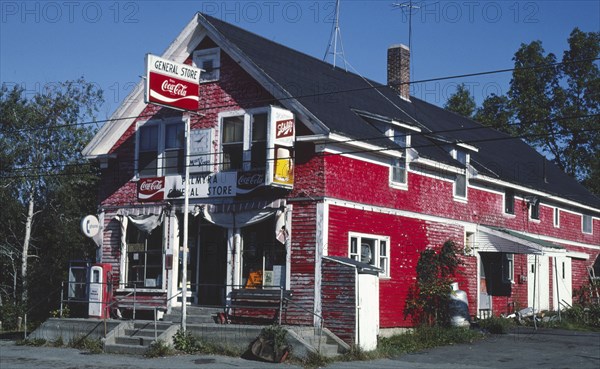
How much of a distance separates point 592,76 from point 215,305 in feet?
126

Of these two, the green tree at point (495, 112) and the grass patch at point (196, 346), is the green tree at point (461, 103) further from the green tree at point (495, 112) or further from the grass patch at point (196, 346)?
the grass patch at point (196, 346)

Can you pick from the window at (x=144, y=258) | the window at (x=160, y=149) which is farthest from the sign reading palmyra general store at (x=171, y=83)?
the window at (x=144, y=258)

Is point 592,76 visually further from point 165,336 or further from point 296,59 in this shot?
point 165,336

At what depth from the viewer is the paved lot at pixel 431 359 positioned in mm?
19453

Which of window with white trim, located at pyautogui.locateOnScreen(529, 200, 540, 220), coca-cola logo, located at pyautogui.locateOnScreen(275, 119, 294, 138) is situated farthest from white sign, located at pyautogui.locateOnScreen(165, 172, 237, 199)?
window with white trim, located at pyautogui.locateOnScreen(529, 200, 540, 220)

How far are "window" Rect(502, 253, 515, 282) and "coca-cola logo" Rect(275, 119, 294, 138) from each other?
11.8m

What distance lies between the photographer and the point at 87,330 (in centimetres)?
2389

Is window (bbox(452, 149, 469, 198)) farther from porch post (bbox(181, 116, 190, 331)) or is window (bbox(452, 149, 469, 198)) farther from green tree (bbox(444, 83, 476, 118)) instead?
green tree (bbox(444, 83, 476, 118))

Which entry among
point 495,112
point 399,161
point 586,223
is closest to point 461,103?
point 495,112

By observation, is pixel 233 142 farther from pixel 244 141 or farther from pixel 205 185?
pixel 205 185

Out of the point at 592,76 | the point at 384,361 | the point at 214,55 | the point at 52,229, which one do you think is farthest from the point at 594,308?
the point at 592,76

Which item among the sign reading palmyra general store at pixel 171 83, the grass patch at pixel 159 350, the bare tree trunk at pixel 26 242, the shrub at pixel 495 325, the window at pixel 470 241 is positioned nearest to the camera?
the grass patch at pixel 159 350

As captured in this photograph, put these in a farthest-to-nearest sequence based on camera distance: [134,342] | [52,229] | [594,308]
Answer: [52,229] → [594,308] → [134,342]

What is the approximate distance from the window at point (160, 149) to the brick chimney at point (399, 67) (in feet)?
37.0
